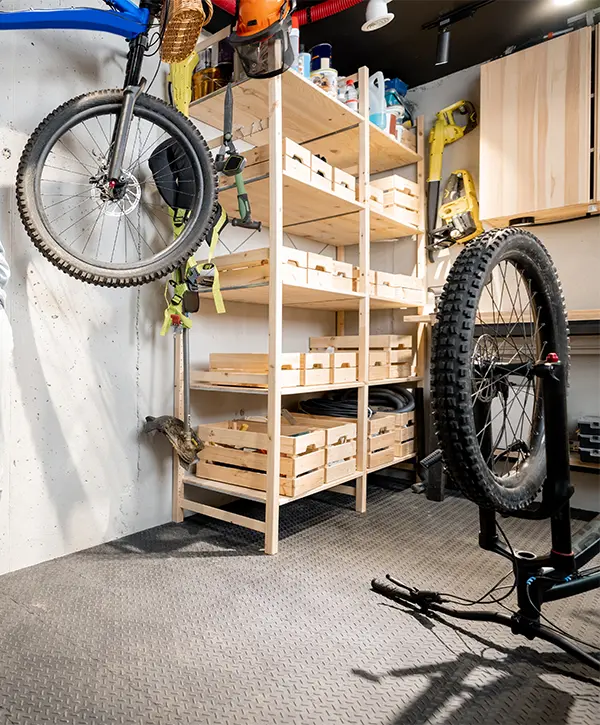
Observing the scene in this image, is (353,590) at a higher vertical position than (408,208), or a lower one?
lower

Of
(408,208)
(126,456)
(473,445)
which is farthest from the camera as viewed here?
(408,208)

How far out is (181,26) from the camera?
1685 millimetres

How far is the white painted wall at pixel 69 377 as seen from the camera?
6.10 ft

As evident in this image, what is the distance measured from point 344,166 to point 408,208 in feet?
1.63

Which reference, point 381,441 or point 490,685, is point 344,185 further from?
point 490,685

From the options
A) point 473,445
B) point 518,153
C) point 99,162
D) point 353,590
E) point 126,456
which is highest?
point 518,153

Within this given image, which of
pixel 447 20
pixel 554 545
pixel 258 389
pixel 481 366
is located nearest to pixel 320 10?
pixel 447 20

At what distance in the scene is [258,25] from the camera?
5.84ft

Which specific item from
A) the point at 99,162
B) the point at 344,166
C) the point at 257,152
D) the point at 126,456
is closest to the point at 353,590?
the point at 126,456

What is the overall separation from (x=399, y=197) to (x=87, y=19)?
1860 millimetres

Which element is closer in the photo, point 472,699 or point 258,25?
point 472,699

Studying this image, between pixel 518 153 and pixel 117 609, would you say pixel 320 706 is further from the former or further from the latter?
pixel 518 153

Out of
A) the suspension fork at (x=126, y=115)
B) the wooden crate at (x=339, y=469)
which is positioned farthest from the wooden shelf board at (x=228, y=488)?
the suspension fork at (x=126, y=115)

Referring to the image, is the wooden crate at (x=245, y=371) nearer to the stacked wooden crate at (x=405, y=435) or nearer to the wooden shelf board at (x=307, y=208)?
the wooden shelf board at (x=307, y=208)
